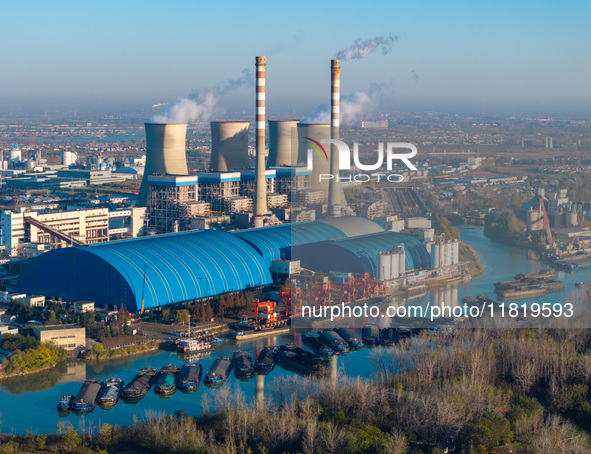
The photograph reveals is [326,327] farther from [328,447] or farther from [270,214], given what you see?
[270,214]

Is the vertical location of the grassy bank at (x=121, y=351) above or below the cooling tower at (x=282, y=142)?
below

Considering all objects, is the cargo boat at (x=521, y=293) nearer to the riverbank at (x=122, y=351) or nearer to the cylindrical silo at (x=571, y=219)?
the cylindrical silo at (x=571, y=219)

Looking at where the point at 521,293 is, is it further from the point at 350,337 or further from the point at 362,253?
the point at 362,253

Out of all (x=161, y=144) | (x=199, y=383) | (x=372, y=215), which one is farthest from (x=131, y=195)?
(x=199, y=383)

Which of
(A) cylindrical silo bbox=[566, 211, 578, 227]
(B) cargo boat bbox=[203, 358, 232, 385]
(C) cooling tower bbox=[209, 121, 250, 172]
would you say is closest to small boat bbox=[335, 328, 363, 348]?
(B) cargo boat bbox=[203, 358, 232, 385]

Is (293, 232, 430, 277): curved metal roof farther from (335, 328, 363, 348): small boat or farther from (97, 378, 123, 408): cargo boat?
(97, 378, 123, 408): cargo boat

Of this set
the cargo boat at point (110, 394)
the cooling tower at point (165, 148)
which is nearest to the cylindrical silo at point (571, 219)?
the cargo boat at point (110, 394)

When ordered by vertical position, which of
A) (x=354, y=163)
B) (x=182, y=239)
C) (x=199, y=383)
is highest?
(x=354, y=163)
